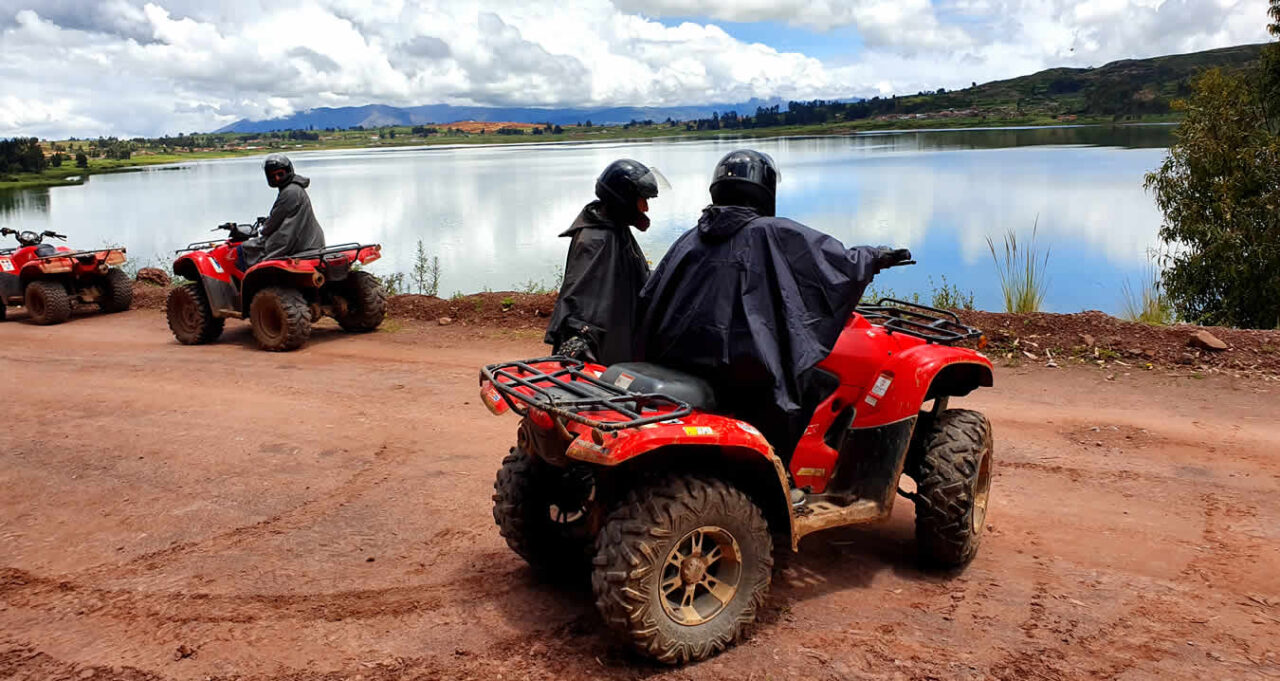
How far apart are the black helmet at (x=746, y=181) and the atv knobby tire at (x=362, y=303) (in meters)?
7.88

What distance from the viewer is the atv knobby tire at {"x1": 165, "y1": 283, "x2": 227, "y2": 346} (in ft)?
35.1

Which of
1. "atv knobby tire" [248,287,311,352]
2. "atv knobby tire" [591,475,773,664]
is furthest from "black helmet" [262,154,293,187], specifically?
"atv knobby tire" [591,475,773,664]

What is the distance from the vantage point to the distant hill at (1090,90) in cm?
7850

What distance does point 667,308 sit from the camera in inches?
150

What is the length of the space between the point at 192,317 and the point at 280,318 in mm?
1559

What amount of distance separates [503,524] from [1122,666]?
8.27 ft

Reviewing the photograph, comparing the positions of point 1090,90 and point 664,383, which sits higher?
point 1090,90

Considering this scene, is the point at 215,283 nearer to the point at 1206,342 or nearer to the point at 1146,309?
the point at 1206,342

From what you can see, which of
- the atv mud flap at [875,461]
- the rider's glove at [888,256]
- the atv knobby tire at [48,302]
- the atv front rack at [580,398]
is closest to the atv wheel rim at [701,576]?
the atv front rack at [580,398]

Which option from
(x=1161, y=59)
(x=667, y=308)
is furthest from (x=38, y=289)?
(x=1161, y=59)

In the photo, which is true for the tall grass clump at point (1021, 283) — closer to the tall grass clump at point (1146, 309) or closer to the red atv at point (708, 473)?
the tall grass clump at point (1146, 309)

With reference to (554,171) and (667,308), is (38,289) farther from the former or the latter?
(554,171)

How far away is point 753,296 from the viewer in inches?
143

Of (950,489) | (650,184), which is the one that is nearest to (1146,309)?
(950,489)
